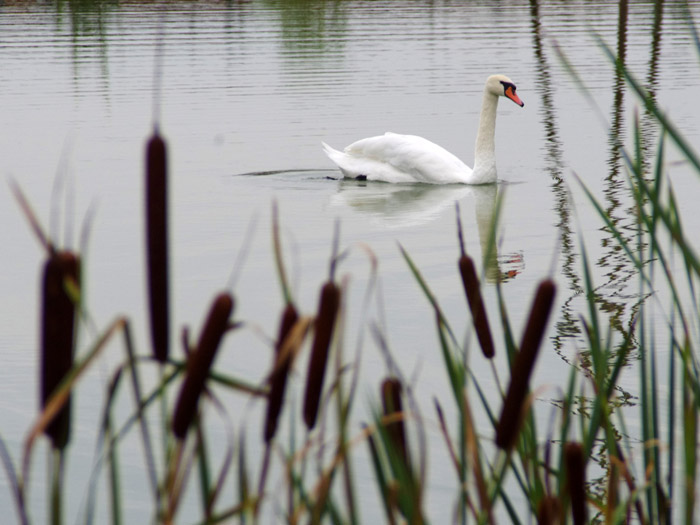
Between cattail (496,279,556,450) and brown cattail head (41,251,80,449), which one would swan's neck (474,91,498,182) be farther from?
brown cattail head (41,251,80,449)

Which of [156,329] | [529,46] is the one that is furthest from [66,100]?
[156,329]

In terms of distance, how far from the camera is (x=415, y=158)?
8.85 meters

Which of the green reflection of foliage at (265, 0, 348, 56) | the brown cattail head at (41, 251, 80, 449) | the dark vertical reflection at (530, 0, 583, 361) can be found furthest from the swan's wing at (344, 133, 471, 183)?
the green reflection of foliage at (265, 0, 348, 56)

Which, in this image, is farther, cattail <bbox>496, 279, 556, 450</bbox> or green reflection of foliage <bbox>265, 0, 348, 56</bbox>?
green reflection of foliage <bbox>265, 0, 348, 56</bbox>

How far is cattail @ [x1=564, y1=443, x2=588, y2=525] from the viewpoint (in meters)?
1.22

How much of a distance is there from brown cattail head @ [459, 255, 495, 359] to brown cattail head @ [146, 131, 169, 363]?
0.47 metres

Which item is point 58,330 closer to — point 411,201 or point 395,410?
point 395,410

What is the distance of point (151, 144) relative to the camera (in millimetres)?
1030

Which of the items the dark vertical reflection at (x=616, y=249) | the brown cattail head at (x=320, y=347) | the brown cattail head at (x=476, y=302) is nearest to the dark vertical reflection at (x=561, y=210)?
the dark vertical reflection at (x=616, y=249)

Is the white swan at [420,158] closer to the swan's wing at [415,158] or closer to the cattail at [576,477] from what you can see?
the swan's wing at [415,158]

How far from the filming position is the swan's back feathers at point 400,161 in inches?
349

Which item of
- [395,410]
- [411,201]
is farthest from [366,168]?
[395,410]

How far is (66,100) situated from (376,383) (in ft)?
33.1

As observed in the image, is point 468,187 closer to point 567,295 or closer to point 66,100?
point 567,295
